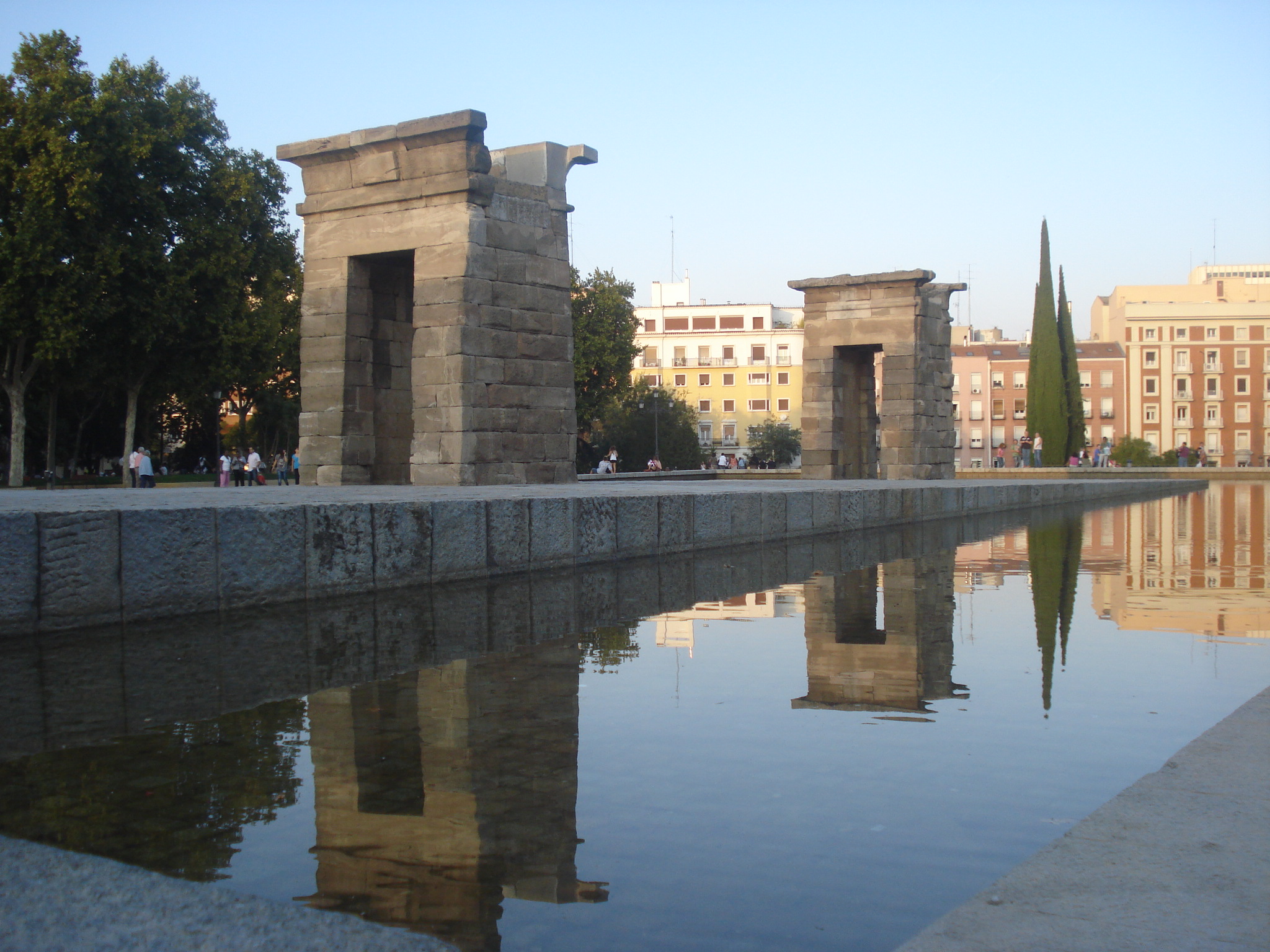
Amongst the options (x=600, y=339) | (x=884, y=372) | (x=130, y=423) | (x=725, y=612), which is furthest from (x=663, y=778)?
(x=600, y=339)

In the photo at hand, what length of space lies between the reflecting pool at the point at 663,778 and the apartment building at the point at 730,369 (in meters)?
92.1

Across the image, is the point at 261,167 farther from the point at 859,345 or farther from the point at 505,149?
the point at 505,149

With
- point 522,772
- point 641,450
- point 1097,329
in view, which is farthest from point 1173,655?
point 1097,329

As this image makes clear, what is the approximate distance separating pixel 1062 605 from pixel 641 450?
6017cm

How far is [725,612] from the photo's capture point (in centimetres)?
820

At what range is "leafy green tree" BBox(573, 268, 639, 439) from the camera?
6144 centimetres

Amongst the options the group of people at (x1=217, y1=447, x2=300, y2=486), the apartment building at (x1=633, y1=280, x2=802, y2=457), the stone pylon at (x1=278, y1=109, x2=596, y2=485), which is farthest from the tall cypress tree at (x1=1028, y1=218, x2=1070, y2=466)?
the stone pylon at (x1=278, y1=109, x2=596, y2=485)

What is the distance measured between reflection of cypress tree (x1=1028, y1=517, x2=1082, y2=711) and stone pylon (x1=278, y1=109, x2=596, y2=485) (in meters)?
6.88

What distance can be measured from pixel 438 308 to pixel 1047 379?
179 ft

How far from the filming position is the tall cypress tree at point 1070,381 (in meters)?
66.1

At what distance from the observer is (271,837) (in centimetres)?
325

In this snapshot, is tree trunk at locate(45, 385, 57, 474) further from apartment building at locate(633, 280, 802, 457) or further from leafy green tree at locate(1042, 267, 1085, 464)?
apartment building at locate(633, 280, 802, 457)

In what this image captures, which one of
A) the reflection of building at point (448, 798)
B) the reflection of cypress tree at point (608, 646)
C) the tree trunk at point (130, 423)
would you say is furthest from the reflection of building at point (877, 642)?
the tree trunk at point (130, 423)

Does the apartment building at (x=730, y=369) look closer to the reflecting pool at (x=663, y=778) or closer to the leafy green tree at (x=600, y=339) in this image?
the leafy green tree at (x=600, y=339)
